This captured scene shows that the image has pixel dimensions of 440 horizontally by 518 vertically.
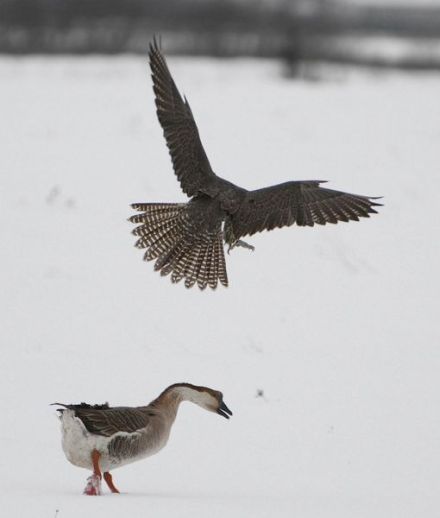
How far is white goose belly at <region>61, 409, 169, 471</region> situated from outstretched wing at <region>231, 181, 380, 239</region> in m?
2.73

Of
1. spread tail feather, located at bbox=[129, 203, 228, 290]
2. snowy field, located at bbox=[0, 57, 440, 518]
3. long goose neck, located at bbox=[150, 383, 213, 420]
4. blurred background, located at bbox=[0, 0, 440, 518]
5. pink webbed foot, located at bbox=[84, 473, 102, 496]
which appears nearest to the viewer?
pink webbed foot, located at bbox=[84, 473, 102, 496]

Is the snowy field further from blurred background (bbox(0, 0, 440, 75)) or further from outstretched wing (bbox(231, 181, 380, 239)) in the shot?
blurred background (bbox(0, 0, 440, 75))

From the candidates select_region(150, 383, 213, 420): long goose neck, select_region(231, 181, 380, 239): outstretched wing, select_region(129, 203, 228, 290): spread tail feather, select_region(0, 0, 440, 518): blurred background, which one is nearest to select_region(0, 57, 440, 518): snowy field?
select_region(0, 0, 440, 518): blurred background

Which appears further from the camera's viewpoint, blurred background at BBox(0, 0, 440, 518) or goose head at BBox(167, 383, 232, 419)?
blurred background at BBox(0, 0, 440, 518)

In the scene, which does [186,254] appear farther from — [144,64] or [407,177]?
[144,64]

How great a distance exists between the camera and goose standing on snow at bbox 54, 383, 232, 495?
5.48m

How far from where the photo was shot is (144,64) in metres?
25.1

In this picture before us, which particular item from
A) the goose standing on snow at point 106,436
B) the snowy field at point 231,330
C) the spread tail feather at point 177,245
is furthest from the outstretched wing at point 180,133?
the goose standing on snow at point 106,436

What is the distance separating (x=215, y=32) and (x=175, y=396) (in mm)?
30238

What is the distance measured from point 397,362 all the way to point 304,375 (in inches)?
40.1

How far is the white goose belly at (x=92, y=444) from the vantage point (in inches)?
216

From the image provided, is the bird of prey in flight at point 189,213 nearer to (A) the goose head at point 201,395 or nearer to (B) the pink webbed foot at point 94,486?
(A) the goose head at point 201,395

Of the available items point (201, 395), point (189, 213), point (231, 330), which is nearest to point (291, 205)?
point (189, 213)

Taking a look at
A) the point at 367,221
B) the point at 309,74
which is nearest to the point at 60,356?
the point at 367,221
